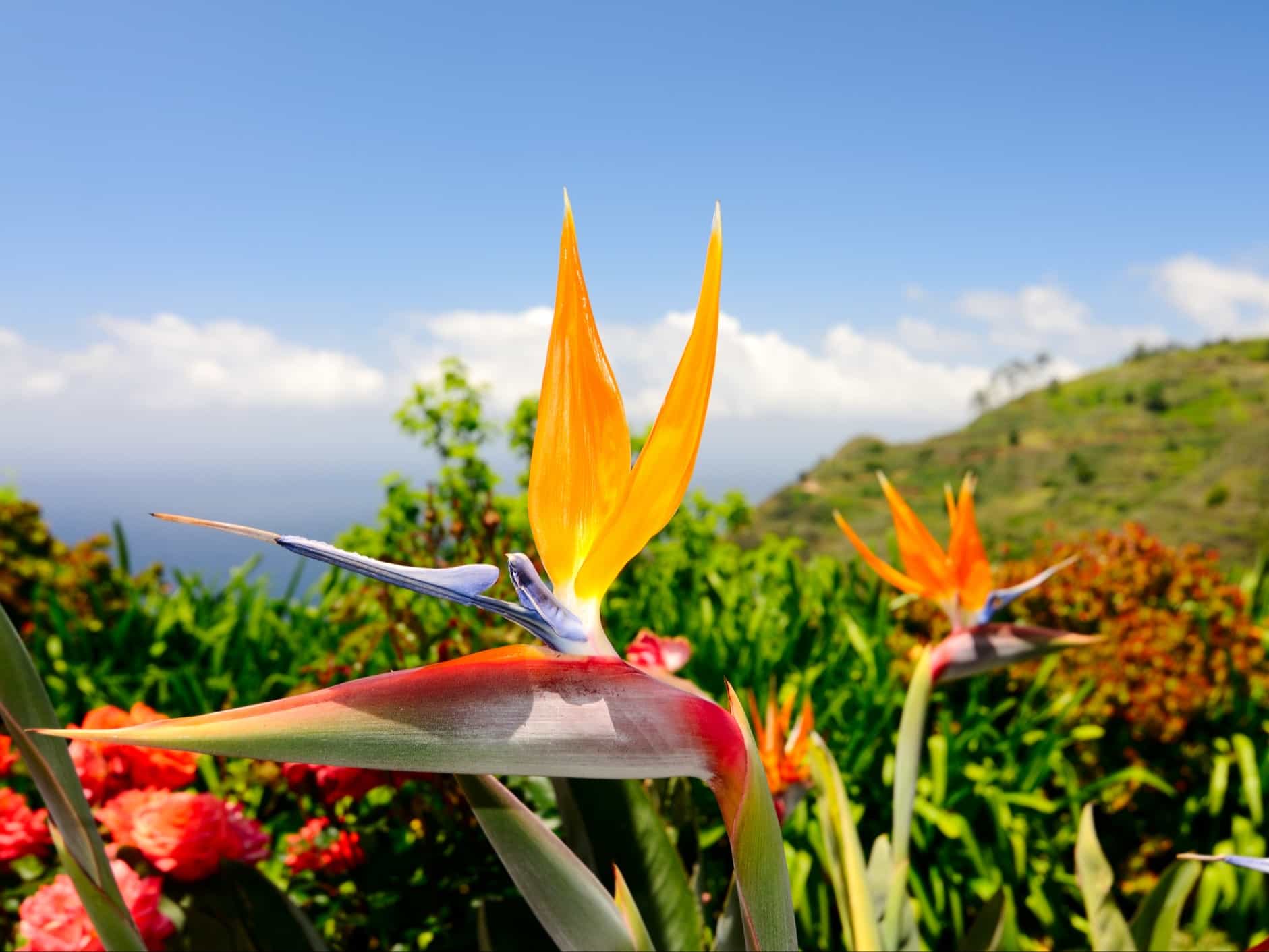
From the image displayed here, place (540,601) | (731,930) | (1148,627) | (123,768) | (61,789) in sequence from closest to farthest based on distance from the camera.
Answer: (540,601) < (61,789) < (731,930) < (123,768) < (1148,627)

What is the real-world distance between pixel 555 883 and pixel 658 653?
3.13 feet

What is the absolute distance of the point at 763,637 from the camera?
2.82 m

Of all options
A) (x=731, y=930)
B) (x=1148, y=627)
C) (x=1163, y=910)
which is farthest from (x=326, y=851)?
(x=1148, y=627)

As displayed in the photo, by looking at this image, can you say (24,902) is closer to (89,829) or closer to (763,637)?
(89,829)

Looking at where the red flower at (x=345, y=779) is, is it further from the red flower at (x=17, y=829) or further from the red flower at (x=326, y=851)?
the red flower at (x=17, y=829)

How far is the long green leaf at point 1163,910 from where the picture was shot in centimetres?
163

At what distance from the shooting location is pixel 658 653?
184 centimetres

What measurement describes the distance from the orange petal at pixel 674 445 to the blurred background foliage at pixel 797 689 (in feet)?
2.75

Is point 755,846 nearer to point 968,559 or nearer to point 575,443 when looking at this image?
point 575,443

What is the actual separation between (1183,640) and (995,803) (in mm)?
1082

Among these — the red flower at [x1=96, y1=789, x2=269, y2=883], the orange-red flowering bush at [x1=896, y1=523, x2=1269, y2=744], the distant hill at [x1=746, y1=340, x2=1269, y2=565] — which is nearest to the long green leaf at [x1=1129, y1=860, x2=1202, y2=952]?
the orange-red flowering bush at [x1=896, y1=523, x2=1269, y2=744]

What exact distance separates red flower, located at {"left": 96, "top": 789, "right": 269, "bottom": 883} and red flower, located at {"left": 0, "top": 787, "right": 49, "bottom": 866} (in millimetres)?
191

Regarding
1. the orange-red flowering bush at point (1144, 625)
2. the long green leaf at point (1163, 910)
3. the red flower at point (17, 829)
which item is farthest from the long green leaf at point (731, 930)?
the orange-red flowering bush at point (1144, 625)

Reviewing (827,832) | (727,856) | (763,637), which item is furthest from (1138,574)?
(827,832)
